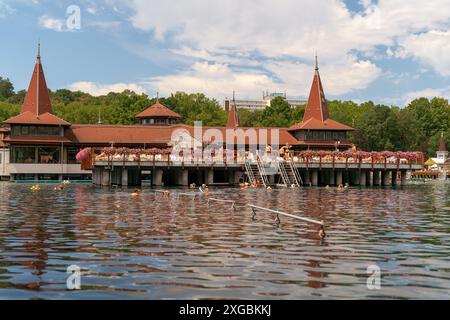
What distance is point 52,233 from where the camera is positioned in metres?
20.8

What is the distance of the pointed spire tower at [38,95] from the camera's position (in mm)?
76000

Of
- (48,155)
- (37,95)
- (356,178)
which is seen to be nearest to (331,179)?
(356,178)

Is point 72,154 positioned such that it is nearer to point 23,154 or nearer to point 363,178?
point 23,154

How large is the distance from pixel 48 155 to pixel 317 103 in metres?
35.6

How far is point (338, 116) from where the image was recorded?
113750 millimetres

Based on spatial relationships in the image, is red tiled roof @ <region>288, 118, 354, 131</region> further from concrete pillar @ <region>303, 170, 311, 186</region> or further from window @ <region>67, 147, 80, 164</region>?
window @ <region>67, 147, 80, 164</region>

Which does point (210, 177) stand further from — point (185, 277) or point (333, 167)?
point (185, 277)

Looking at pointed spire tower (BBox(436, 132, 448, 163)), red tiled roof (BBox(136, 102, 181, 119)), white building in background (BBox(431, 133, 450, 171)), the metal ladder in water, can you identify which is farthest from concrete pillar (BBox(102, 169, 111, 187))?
pointed spire tower (BBox(436, 132, 448, 163))

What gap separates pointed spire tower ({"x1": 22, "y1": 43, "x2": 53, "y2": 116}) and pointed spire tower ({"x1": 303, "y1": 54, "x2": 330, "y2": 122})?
34.2 meters

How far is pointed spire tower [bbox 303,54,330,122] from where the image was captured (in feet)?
267

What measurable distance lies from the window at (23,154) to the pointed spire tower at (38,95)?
18.0ft

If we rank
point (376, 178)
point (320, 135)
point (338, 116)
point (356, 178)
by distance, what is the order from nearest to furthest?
point (356, 178) < point (376, 178) < point (320, 135) < point (338, 116)

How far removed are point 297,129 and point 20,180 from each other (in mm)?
34306
